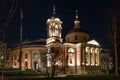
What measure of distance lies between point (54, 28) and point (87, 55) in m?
13.3

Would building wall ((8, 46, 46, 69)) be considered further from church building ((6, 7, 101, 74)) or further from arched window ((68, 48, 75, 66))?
arched window ((68, 48, 75, 66))

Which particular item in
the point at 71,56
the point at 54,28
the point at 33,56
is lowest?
the point at 71,56

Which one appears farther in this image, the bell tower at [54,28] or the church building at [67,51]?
the bell tower at [54,28]

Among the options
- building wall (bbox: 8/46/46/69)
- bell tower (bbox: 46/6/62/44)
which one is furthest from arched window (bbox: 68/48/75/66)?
building wall (bbox: 8/46/46/69)

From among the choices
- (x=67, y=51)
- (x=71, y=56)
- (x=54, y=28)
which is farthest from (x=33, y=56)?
(x=71, y=56)

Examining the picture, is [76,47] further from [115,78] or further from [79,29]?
[115,78]

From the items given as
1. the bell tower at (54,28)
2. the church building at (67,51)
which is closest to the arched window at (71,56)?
the church building at (67,51)

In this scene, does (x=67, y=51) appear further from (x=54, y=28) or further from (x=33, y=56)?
(x=33, y=56)

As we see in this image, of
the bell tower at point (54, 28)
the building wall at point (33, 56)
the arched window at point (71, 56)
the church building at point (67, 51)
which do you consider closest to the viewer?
the church building at point (67, 51)

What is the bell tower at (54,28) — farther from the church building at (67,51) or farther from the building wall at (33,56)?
the building wall at (33,56)

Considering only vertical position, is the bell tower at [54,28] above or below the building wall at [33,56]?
above

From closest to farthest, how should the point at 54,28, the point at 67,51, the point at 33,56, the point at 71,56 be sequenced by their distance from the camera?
the point at 67,51 < the point at 71,56 < the point at 54,28 < the point at 33,56

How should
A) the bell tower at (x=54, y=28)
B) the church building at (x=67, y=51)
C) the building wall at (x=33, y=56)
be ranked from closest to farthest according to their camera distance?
1. the church building at (x=67, y=51)
2. the bell tower at (x=54, y=28)
3. the building wall at (x=33, y=56)

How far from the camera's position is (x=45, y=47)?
274 ft
